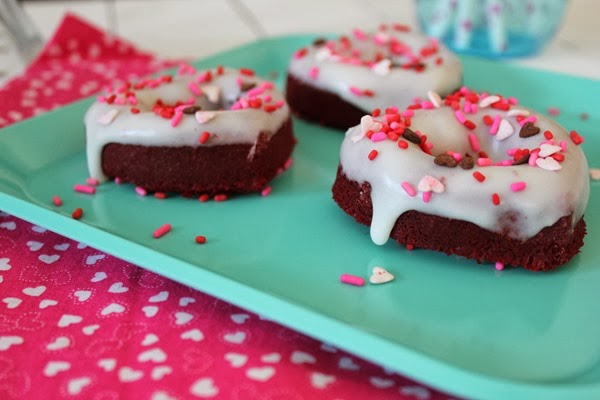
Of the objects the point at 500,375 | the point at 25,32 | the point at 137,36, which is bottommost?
the point at 137,36

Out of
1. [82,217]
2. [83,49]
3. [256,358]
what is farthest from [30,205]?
[83,49]

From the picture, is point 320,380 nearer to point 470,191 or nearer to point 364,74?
point 470,191

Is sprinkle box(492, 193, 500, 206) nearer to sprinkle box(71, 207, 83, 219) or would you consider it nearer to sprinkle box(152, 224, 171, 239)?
sprinkle box(152, 224, 171, 239)

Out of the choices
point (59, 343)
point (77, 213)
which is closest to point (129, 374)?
point (59, 343)

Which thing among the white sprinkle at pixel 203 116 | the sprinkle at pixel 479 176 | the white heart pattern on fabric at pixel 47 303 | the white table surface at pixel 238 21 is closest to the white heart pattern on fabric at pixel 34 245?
the white heart pattern on fabric at pixel 47 303

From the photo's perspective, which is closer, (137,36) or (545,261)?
(545,261)

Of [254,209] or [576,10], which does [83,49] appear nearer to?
[254,209]
